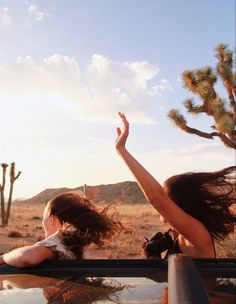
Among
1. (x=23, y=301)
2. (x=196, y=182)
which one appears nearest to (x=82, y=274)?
(x=23, y=301)

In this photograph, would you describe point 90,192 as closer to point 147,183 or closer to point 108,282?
point 147,183

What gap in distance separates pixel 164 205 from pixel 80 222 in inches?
22.5

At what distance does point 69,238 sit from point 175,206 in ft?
2.21

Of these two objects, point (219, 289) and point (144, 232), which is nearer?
point (219, 289)

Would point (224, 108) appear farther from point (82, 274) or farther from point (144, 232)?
point (82, 274)

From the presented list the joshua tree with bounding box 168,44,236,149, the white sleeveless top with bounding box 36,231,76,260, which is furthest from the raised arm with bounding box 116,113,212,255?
the joshua tree with bounding box 168,44,236,149

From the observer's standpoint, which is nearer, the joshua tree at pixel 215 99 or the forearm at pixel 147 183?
the forearm at pixel 147 183

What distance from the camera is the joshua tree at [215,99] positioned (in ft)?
48.5

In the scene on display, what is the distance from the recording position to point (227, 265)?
198cm

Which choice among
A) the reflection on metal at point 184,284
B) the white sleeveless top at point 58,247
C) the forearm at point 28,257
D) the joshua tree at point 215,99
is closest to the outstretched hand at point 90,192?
the white sleeveless top at point 58,247

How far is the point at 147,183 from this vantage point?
2.69 meters

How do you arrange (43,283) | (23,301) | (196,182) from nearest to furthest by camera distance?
(23,301), (43,283), (196,182)

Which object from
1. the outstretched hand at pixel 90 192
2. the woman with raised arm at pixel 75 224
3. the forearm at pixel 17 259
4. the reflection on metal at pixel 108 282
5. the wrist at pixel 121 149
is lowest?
the reflection on metal at pixel 108 282

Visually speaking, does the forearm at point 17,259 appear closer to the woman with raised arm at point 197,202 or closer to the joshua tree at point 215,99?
the woman with raised arm at point 197,202
